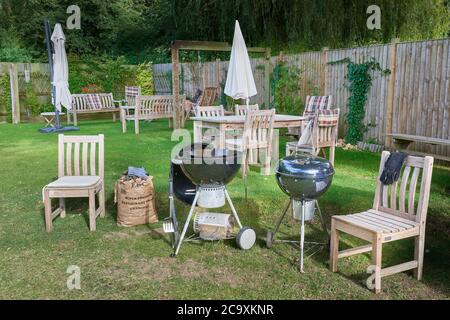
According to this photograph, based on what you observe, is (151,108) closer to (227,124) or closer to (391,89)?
(227,124)

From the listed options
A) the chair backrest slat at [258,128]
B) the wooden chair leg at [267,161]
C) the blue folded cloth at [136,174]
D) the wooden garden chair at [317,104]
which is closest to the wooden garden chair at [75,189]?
the blue folded cloth at [136,174]

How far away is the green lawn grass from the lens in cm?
323

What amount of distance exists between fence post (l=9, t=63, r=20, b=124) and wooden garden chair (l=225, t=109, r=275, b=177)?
8.94 meters

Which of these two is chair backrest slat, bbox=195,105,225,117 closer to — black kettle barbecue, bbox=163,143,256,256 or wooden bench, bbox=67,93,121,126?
black kettle barbecue, bbox=163,143,256,256

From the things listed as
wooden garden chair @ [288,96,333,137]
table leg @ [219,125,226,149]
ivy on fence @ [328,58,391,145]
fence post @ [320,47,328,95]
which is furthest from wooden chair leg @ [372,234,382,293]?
fence post @ [320,47,328,95]

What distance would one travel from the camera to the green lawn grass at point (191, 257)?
3.23 meters

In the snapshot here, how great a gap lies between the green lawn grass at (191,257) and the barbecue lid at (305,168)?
30.8 inches

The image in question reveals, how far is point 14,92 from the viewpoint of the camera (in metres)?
12.8

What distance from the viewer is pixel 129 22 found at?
20141mm

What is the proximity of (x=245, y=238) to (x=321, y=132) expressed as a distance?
122 inches

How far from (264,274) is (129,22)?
18.8 m

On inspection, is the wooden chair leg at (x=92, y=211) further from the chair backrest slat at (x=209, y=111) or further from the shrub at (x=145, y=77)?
the shrub at (x=145, y=77)

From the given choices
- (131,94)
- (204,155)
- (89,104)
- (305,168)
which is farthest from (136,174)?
(131,94)

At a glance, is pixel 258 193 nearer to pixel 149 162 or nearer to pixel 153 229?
pixel 153 229
